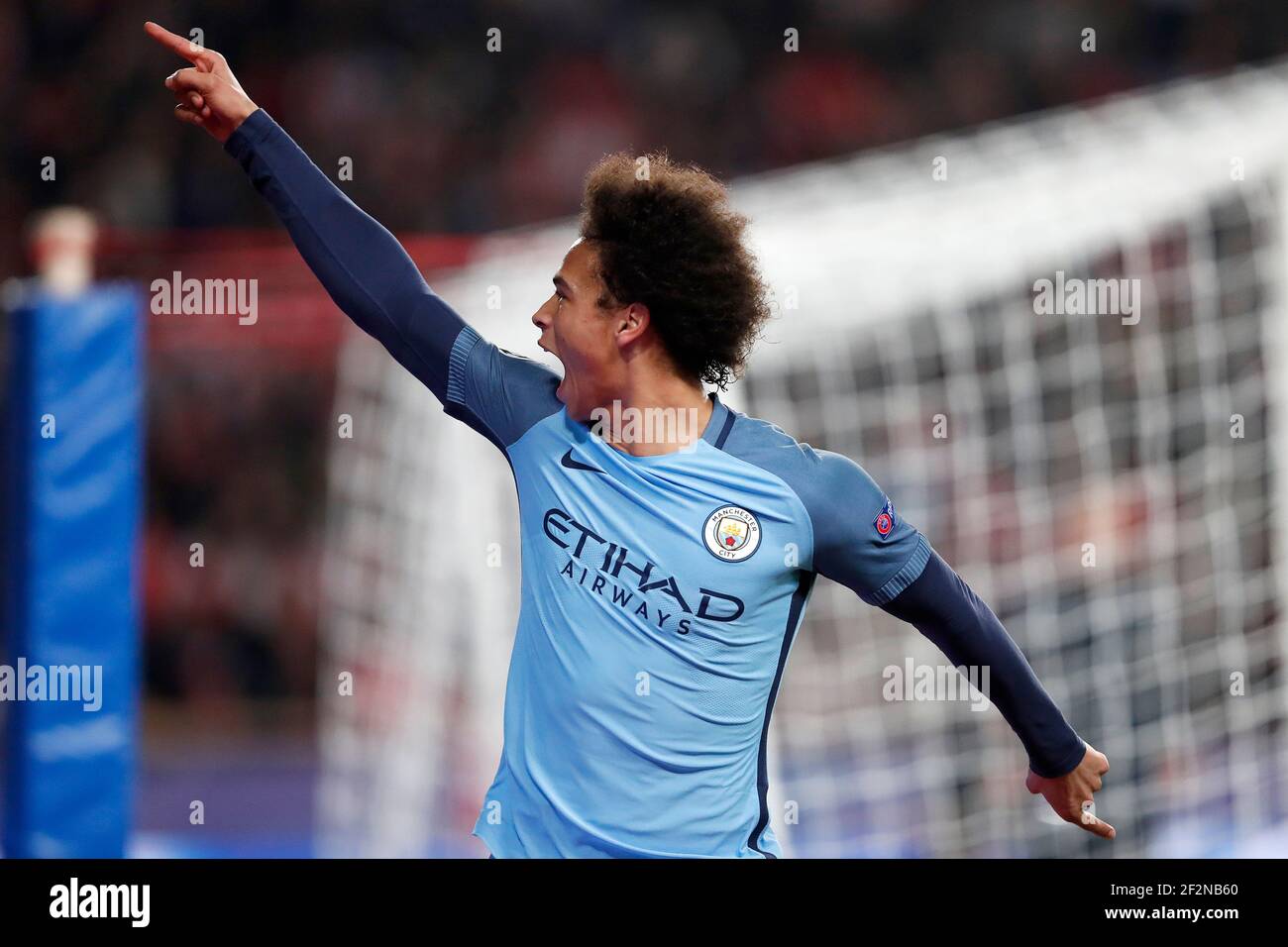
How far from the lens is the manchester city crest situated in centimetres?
207

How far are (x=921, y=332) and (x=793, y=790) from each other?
1.51 m

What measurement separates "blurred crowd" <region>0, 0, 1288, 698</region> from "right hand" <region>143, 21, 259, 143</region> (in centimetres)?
465

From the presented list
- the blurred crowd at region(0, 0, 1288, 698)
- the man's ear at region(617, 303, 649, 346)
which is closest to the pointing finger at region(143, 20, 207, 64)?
the man's ear at region(617, 303, 649, 346)

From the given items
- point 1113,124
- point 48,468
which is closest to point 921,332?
point 1113,124

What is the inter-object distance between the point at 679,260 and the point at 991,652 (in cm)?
75

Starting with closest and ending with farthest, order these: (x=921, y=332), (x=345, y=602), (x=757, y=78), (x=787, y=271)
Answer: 1. (x=787, y=271)
2. (x=921, y=332)
3. (x=345, y=602)
4. (x=757, y=78)

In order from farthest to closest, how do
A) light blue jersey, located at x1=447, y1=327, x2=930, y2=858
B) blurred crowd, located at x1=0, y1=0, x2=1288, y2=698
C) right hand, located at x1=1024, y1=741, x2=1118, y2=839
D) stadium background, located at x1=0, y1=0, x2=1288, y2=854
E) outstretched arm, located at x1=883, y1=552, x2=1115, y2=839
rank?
blurred crowd, located at x1=0, y1=0, x2=1288, y2=698, stadium background, located at x1=0, y1=0, x2=1288, y2=854, right hand, located at x1=1024, y1=741, x2=1118, y2=839, outstretched arm, located at x1=883, y1=552, x2=1115, y2=839, light blue jersey, located at x1=447, y1=327, x2=930, y2=858

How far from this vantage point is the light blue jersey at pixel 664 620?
6.70 feet

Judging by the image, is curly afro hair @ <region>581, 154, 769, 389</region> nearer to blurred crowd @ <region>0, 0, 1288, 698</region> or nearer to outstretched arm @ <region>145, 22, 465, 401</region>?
outstretched arm @ <region>145, 22, 465, 401</region>

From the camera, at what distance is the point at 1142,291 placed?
4676 millimetres

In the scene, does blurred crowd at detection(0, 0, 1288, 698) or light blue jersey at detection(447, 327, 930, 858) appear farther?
blurred crowd at detection(0, 0, 1288, 698)

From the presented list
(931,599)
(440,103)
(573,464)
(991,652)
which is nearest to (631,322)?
(573,464)

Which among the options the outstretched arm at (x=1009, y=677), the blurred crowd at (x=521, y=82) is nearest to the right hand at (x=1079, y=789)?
the outstretched arm at (x=1009, y=677)

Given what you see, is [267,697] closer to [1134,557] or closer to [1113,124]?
[1134,557]
